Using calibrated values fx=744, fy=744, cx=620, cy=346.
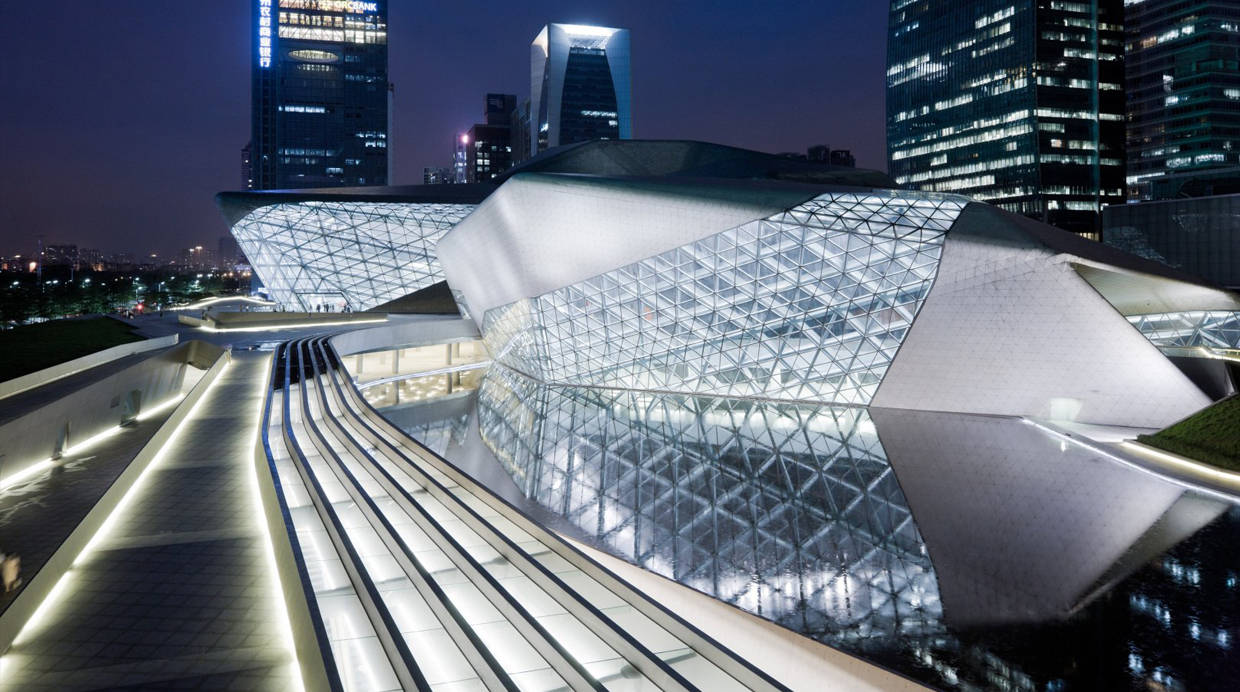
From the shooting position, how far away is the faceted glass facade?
2311cm

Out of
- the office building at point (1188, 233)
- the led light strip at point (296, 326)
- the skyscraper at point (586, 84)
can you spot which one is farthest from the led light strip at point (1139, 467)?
the skyscraper at point (586, 84)

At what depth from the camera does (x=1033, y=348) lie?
66.0ft

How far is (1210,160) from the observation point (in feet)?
333

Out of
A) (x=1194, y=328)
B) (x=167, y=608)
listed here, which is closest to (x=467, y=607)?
(x=167, y=608)

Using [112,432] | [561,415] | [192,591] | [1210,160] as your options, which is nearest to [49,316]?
[112,432]

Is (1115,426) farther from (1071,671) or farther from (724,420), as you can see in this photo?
(1071,671)

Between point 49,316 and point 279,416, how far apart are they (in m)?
51.1

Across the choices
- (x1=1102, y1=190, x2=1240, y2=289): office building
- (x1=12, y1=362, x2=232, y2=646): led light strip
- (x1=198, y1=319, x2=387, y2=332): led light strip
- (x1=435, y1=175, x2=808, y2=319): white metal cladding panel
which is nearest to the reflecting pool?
(x1=12, y1=362, x2=232, y2=646): led light strip

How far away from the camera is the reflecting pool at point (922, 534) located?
24.8ft

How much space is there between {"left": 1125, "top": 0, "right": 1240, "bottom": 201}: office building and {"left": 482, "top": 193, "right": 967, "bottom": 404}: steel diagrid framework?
9851cm

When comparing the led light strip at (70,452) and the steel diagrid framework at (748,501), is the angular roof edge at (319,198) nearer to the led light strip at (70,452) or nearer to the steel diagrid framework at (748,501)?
the led light strip at (70,452)

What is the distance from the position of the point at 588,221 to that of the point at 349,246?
3132 cm

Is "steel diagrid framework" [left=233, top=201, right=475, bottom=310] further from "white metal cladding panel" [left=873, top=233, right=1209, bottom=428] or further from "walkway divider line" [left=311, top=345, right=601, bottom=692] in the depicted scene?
"walkway divider line" [left=311, top=345, right=601, bottom=692]

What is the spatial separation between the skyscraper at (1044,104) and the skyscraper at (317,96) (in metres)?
89.2
